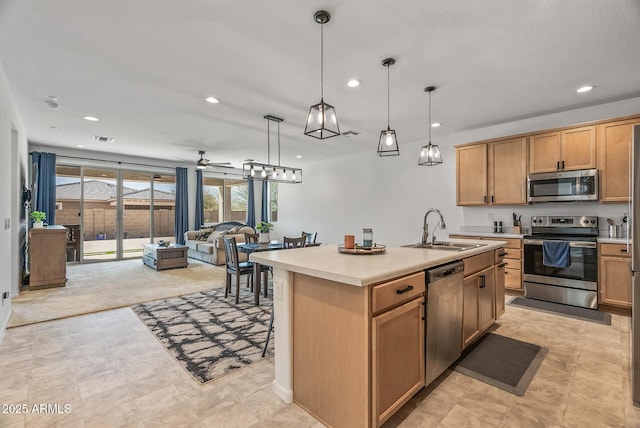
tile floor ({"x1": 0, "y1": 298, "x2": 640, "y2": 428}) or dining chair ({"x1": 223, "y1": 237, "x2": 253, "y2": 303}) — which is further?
dining chair ({"x1": 223, "y1": 237, "x2": 253, "y2": 303})

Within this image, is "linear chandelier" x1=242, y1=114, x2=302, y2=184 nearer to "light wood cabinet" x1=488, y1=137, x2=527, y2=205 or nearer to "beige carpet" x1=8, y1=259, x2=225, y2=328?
"beige carpet" x1=8, y1=259, x2=225, y2=328

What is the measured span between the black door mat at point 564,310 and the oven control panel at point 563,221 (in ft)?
3.60

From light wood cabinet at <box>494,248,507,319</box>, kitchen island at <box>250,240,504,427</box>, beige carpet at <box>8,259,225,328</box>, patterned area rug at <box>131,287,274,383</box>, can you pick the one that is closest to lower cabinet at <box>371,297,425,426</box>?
kitchen island at <box>250,240,504,427</box>

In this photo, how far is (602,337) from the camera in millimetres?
→ 2895

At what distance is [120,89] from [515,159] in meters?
5.35

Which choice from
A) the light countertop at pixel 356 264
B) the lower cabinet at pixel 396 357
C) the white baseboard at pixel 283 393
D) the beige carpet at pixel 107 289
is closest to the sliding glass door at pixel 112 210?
the beige carpet at pixel 107 289

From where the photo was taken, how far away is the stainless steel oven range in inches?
143

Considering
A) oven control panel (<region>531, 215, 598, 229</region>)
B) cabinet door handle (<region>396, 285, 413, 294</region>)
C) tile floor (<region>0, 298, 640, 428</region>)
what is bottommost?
tile floor (<region>0, 298, 640, 428</region>)

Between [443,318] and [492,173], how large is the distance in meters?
3.41

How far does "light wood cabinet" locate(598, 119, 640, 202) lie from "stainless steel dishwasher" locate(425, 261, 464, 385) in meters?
2.93

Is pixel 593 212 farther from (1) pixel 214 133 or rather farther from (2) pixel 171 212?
(2) pixel 171 212

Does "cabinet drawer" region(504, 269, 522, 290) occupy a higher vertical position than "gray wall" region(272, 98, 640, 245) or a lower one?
lower

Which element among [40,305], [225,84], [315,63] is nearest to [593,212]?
[315,63]

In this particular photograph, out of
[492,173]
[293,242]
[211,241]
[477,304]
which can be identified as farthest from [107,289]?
[492,173]
